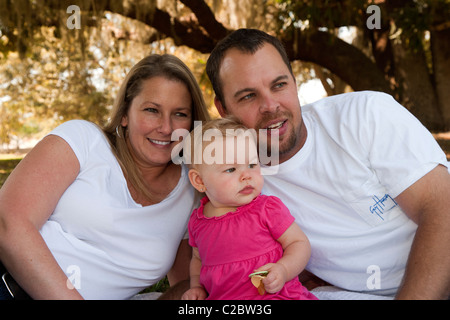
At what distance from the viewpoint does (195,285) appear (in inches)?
84.8

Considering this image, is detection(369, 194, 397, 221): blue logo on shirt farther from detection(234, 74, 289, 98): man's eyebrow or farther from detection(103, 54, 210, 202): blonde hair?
detection(103, 54, 210, 202): blonde hair

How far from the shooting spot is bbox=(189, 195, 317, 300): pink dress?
1946 millimetres

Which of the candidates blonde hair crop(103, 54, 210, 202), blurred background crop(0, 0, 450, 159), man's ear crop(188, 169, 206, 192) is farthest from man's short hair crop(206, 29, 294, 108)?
blurred background crop(0, 0, 450, 159)

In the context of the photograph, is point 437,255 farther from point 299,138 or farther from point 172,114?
point 172,114

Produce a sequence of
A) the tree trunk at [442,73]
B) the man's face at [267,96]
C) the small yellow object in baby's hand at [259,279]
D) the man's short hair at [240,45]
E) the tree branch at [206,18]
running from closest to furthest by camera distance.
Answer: the small yellow object in baby's hand at [259,279] < the man's face at [267,96] < the man's short hair at [240,45] < the tree branch at [206,18] < the tree trunk at [442,73]

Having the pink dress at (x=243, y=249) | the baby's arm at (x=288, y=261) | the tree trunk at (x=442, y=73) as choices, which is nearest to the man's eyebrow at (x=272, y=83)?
the pink dress at (x=243, y=249)

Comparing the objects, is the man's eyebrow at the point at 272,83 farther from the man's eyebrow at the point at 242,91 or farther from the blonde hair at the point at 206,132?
the blonde hair at the point at 206,132

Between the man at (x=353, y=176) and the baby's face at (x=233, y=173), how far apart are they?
27 centimetres

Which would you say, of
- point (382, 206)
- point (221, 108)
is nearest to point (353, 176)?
point (382, 206)

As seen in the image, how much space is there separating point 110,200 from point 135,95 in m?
0.64

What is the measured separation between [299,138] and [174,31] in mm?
6767

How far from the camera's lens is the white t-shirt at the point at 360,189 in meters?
2.03

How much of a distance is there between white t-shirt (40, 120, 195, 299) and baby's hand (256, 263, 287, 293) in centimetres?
73
